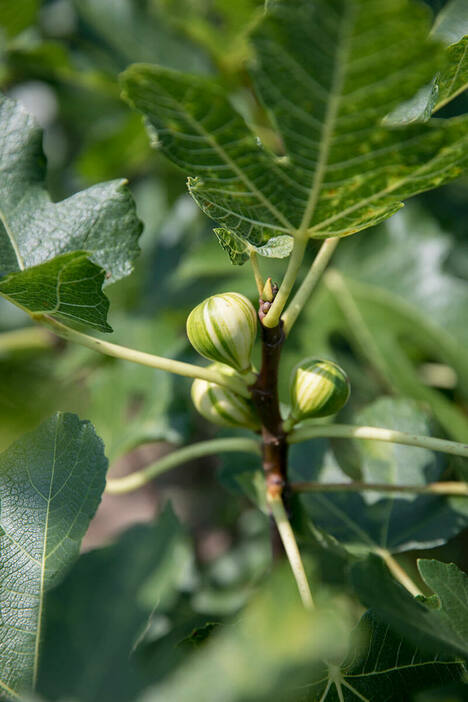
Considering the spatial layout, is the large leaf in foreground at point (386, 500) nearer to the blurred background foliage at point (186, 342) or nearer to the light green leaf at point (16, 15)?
the blurred background foliage at point (186, 342)

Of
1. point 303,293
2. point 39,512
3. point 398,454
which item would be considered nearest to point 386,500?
point 398,454

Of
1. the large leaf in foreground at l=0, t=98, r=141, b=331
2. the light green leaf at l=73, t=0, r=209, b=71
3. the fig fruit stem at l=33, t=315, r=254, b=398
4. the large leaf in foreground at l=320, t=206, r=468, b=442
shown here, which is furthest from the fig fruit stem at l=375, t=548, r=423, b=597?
the light green leaf at l=73, t=0, r=209, b=71

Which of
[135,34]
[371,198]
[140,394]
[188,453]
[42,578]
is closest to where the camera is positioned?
[371,198]

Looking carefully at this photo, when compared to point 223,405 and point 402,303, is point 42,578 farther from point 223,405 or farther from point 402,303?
point 402,303

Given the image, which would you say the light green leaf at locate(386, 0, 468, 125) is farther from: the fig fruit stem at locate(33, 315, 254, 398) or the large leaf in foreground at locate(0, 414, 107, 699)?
the large leaf in foreground at locate(0, 414, 107, 699)

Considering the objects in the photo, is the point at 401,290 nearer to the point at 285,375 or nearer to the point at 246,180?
the point at 285,375

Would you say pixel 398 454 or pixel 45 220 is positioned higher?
pixel 45 220
